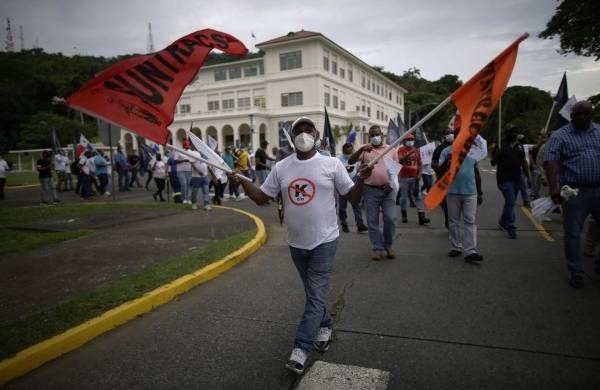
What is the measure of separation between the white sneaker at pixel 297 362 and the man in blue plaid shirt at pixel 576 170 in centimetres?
341

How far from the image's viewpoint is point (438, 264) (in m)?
5.46

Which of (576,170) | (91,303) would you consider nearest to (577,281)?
(576,170)

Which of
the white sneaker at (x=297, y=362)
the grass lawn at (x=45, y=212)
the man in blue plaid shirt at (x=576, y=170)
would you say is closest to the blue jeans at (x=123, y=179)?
the grass lawn at (x=45, y=212)

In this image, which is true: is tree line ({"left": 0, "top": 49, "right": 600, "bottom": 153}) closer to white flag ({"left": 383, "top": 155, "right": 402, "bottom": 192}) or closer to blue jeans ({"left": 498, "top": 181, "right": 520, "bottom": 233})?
A: blue jeans ({"left": 498, "top": 181, "right": 520, "bottom": 233})

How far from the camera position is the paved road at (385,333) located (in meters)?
2.82

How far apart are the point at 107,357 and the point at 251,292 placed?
5.72ft

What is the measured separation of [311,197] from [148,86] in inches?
82.2

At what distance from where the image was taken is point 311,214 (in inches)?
119

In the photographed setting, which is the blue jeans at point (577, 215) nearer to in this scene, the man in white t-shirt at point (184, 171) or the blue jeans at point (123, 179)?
the man in white t-shirt at point (184, 171)

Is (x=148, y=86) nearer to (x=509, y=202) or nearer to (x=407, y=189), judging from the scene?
(x=509, y=202)

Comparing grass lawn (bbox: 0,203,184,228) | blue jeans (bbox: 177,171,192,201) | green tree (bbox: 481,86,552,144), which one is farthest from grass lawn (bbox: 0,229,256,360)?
green tree (bbox: 481,86,552,144)

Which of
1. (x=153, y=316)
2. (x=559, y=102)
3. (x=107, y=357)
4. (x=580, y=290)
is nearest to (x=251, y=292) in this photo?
(x=153, y=316)

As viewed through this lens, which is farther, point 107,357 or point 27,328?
point 27,328

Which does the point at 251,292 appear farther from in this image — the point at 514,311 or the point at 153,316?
the point at 514,311
